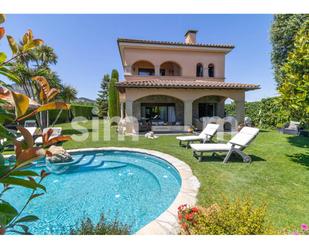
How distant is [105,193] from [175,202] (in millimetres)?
3361

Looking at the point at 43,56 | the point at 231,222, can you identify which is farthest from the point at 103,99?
the point at 231,222

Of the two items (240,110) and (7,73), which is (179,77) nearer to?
(240,110)

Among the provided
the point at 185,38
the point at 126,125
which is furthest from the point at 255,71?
the point at 126,125

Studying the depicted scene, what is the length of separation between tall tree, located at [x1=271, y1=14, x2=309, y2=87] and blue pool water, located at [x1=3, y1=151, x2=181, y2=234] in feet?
58.2

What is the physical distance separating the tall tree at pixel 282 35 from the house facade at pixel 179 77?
4.59m

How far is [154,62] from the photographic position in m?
21.5

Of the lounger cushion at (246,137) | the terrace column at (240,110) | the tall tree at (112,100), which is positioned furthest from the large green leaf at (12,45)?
the tall tree at (112,100)

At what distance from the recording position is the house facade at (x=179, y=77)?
62.5ft

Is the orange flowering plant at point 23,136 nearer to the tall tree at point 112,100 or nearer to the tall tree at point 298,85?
the tall tree at point 298,85

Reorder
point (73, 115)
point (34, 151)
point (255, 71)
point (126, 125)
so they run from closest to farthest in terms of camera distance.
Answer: point (34, 151) < point (126, 125) < point (255, 71) < point (73, 115)

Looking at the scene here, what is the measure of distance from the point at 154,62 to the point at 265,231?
67.9ft
